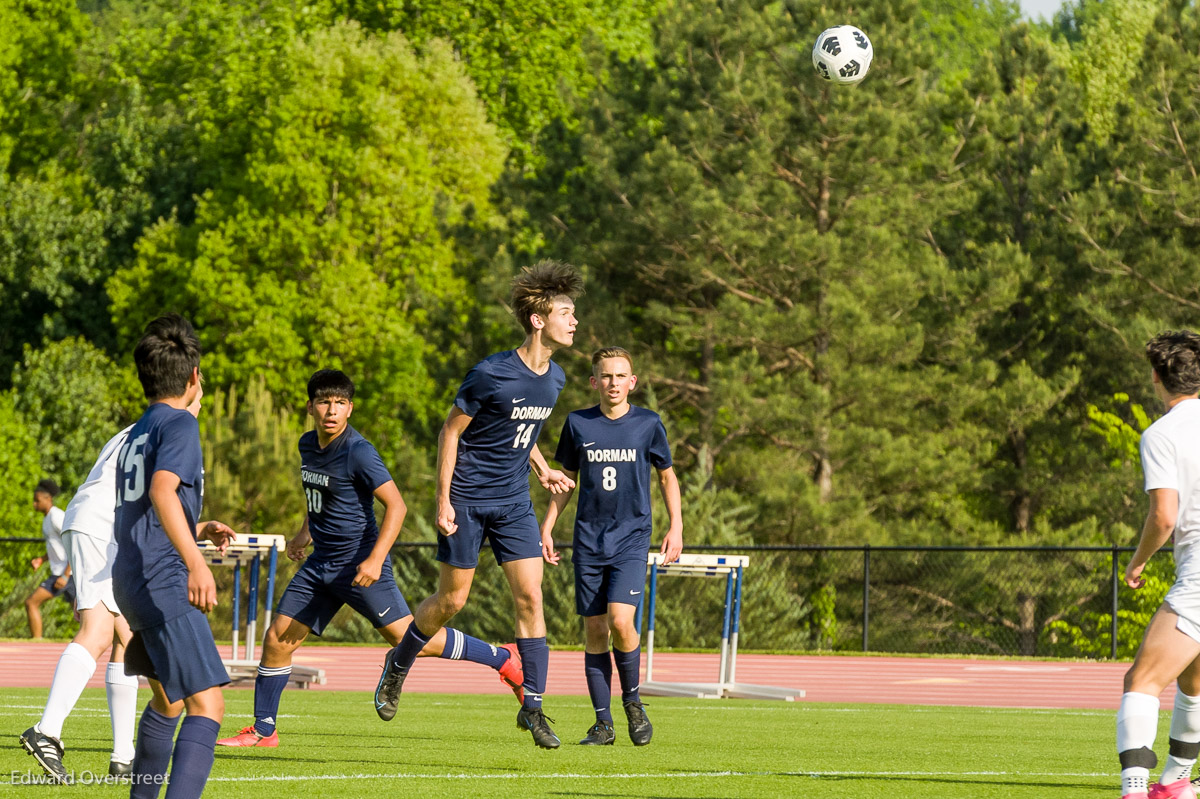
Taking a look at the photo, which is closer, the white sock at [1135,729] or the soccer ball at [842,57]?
the white sock at [1135,729]

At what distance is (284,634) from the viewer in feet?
29.0

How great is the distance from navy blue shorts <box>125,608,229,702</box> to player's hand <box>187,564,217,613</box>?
93 mm

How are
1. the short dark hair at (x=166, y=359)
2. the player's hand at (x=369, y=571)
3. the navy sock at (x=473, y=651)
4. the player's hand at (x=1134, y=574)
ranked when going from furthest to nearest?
the navy sock at (x=473, y=651) → the player's hand at (x=369, y=571) → the player's hand at (x=1134, y=574) → the short dark hair at (x=166, y=359)

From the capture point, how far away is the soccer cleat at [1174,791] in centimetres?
645

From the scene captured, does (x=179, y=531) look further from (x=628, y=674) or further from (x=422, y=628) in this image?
(x=628, y=674)

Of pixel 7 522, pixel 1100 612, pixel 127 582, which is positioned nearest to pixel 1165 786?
pixel 127 582

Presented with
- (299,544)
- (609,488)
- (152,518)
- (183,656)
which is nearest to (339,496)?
(299,544)

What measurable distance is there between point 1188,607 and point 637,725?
12.1 feet

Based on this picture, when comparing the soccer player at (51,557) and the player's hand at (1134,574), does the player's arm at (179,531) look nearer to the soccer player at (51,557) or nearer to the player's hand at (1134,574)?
the player's hand at (1134,574)

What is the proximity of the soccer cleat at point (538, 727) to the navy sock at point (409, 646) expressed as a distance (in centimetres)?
69

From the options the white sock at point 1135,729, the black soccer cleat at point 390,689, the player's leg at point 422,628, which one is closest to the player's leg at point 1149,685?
the white sock at point 1135,729

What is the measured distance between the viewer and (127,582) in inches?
212

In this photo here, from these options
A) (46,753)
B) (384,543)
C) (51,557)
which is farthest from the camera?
(51,557)

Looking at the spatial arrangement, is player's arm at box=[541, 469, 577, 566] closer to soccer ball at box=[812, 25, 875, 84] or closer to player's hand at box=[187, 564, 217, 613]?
player's hand at box=[187, 564, 217, 613]
